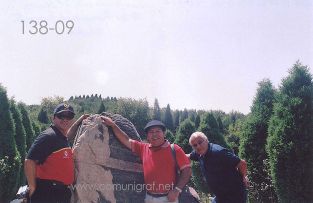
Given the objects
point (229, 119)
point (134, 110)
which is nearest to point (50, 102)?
point (134, 110)

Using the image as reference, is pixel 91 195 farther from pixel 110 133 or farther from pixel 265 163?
pixel 265 163

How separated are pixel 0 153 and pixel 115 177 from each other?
9.99 metres

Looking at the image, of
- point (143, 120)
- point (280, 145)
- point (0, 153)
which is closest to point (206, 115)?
point (280, 145)

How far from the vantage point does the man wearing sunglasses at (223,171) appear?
5.28 meters

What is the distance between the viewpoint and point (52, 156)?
470 centimetres

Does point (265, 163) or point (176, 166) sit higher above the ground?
point (176, 166)

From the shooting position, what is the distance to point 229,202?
5.30 metres

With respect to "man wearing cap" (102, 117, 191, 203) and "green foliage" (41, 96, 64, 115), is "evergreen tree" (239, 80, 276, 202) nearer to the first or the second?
"man wearing cap" (102, 117, 191, 203)

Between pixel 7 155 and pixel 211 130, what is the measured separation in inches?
361

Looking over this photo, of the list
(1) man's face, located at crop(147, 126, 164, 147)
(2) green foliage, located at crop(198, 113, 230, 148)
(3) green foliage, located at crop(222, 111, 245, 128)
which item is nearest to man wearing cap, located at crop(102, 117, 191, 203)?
(1) man's face, located at crop(147, 126, 164, 147)

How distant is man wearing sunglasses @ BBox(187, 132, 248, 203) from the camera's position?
528 centimetres

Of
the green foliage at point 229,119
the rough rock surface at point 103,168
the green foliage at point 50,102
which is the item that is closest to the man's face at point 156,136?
the rough rock surface at point 103,168

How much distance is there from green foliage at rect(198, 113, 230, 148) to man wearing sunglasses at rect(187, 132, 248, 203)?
40.2 ft

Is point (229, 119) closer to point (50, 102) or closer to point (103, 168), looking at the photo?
point (50, 102)
